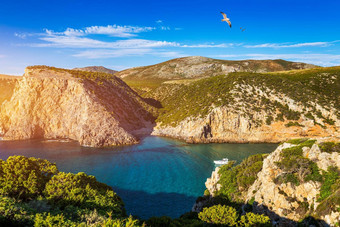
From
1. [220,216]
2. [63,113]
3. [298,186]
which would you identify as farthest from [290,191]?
[63,113]

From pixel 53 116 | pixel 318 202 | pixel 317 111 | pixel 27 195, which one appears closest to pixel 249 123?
pixel 317 111

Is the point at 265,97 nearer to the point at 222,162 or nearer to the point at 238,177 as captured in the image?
the point at 222,162

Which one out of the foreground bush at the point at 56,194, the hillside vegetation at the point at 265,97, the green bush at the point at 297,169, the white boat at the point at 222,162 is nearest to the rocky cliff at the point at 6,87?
the hillside vegetation at the point at 265,97

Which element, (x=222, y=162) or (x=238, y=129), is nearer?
(x=222, y=162)

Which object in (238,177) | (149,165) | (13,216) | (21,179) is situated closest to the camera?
(13,216)

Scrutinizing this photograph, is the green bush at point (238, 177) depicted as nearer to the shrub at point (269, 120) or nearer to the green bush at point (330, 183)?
the green bush at point (330, 183)

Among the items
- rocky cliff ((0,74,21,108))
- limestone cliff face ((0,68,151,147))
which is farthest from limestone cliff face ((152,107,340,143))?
rocky cliff ((0,74,21,108))

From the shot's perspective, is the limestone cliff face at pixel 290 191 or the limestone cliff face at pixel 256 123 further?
the limestone cliff face at pixel 256 123
